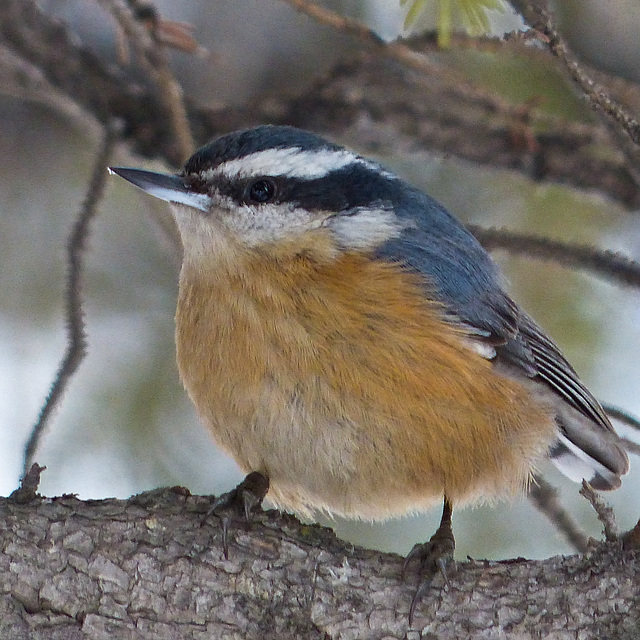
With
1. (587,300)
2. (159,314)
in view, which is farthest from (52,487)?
(587,300)

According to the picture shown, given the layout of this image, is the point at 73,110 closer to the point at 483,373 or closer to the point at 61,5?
the point at 61,5

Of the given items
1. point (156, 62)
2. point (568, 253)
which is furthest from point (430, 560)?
point (156, 62)

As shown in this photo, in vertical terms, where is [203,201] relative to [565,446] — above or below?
above

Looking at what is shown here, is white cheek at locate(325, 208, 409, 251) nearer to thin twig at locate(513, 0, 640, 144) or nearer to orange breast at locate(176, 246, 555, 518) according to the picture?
orange breast at locate(176, 246, 555, 518)

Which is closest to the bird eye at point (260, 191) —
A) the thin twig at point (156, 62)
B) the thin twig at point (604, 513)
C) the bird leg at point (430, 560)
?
the thin twig at point (156, 62)

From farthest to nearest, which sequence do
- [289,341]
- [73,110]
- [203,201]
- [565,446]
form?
[73,110]
[565,446]
[203,201]
[289,341]

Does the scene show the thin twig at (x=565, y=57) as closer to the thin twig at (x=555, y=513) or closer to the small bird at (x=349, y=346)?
the small bird at (x=349, y=346)

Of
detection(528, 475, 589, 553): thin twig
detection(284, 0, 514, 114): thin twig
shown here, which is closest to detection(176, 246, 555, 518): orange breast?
detection(528, 475, 589, 553): thin twig
